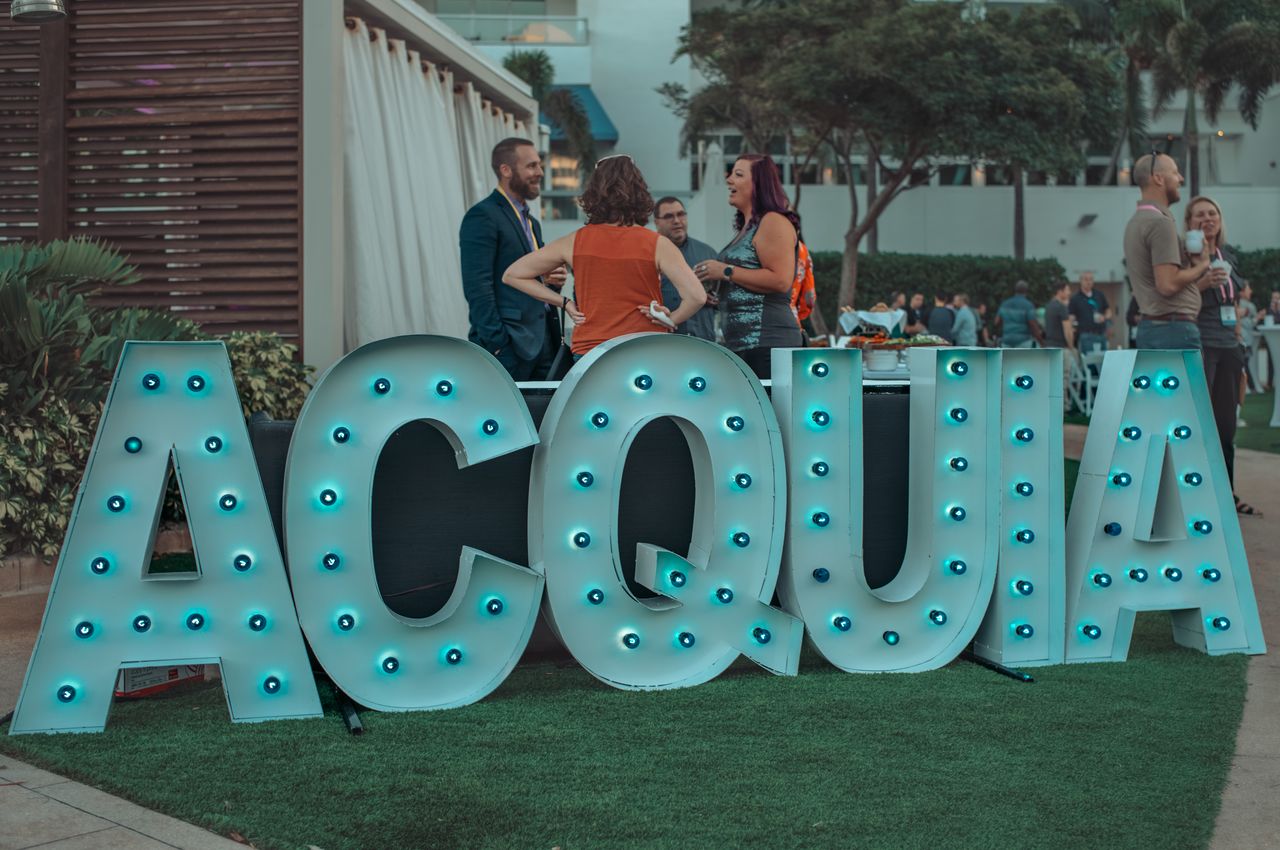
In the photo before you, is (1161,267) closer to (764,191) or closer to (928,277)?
(764,191)

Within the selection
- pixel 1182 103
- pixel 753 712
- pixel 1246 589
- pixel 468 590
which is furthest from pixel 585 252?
pixel 1182 103

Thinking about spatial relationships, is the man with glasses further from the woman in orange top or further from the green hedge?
the green hedge

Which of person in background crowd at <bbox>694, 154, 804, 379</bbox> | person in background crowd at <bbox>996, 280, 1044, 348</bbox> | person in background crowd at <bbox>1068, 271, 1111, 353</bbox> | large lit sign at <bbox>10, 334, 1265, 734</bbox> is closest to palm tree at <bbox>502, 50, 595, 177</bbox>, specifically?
person in background crowd at <bbox>996, 280, 1044, 348</bbox>

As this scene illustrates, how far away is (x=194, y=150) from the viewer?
304 inches

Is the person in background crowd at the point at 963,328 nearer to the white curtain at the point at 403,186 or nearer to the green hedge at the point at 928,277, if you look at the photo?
the white curtain at the point at 403,186

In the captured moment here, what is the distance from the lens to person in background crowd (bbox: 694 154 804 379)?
226 inches

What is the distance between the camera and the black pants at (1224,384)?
24.9ft

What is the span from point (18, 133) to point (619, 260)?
4615mm

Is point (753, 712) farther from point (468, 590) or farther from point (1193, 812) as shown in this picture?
point (1193, 812)

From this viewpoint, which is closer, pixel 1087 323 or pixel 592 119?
pixel 1087 323

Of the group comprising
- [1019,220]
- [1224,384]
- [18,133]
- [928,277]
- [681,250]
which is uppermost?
[1019,220]

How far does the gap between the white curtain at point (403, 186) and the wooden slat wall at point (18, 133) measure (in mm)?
1774

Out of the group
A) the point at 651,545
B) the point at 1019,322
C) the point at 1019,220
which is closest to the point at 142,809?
the point at 651,545

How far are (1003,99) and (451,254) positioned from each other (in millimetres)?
25133
